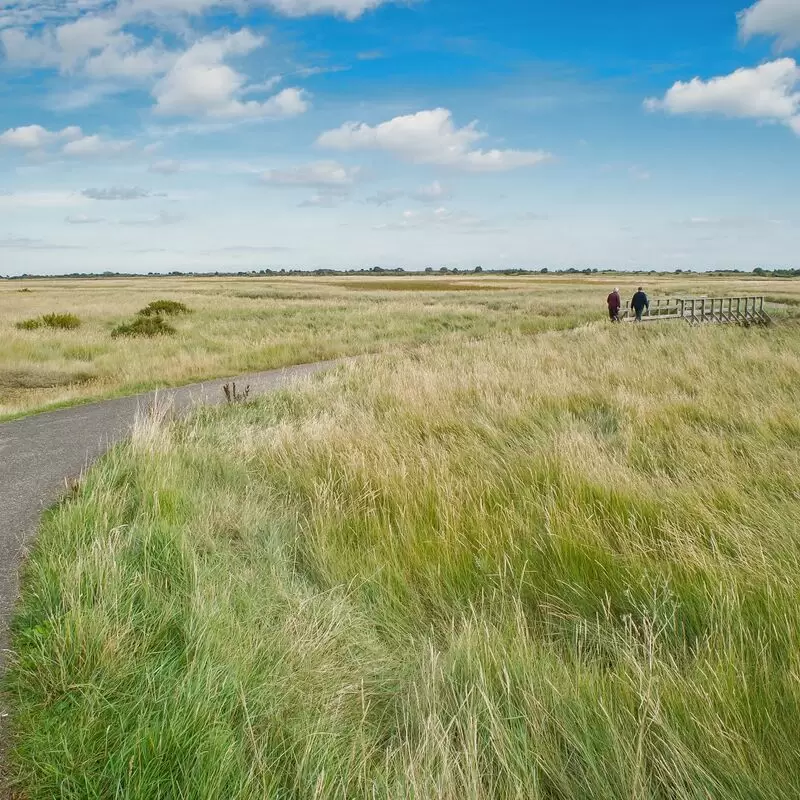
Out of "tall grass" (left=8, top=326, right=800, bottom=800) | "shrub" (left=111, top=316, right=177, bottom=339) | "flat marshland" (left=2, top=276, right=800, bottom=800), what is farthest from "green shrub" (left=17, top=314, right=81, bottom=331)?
"flat marshland" (left=2, top=276, right=800, bottom=800)

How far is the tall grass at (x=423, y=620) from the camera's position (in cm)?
219

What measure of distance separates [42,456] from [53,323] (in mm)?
23664

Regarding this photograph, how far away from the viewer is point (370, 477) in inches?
216

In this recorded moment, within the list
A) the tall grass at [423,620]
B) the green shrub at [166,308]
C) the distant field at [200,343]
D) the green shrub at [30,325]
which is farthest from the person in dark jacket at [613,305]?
the green shrub at [30,325]

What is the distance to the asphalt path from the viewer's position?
4020mm

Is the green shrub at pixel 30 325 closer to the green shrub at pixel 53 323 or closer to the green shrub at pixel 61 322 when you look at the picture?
the green shrub at pixel 53 323

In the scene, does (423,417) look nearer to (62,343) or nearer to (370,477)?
(370,477)

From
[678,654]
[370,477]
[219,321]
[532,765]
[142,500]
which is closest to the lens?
[532,765]

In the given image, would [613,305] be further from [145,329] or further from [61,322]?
[61,322]

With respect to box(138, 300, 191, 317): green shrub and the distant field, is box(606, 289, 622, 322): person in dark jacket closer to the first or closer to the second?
the distant field

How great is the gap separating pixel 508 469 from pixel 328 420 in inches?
117

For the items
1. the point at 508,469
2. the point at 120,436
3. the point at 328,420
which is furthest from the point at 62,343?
the point at 508,469

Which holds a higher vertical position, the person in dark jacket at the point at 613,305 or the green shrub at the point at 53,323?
the person in dark jacket at the point at 613,305

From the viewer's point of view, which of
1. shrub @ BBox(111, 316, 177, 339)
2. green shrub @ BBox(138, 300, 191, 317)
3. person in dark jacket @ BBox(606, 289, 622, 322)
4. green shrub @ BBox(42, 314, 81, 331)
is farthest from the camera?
green shrub @ BBox(138, 300, 191, 317)
